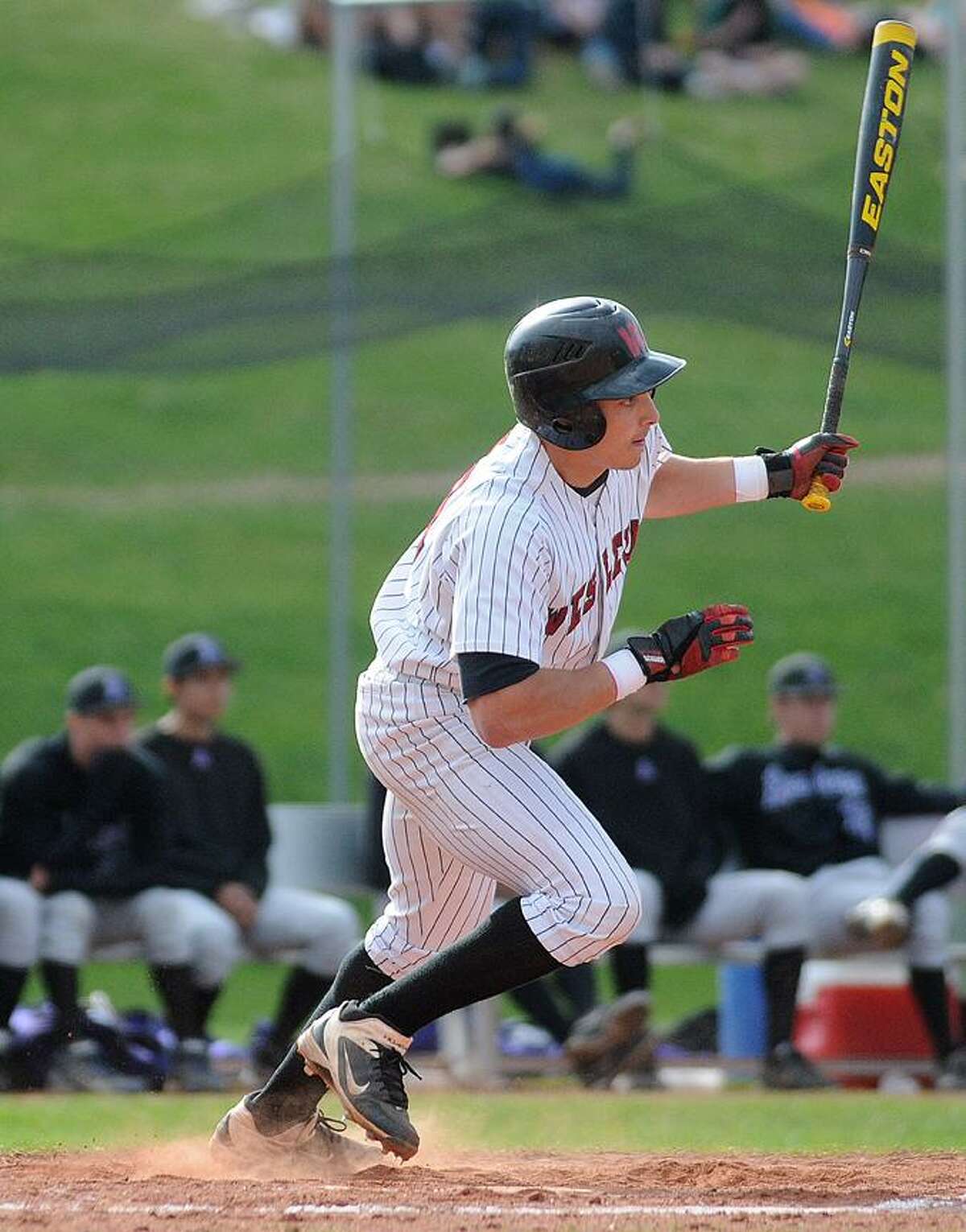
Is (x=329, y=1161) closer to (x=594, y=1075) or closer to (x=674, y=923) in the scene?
(x=594, y=1075)

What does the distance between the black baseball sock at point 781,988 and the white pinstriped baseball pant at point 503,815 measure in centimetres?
314

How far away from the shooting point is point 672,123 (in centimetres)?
A: 2120

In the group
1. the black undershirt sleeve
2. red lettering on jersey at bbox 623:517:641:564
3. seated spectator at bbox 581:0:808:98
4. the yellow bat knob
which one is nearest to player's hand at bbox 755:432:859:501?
the yellow bat knob

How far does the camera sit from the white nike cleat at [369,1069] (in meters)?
4.14

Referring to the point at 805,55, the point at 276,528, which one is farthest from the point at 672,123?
the point at 276,528

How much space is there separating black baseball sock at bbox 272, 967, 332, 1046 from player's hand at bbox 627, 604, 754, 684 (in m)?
3.59

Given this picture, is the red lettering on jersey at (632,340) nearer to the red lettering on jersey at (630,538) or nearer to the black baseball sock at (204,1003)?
the red lettering on jersey at (630,538)

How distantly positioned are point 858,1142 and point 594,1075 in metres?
1.69

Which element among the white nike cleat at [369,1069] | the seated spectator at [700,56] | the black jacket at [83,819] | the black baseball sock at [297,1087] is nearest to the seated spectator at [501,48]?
the seated spectator at [700,56]

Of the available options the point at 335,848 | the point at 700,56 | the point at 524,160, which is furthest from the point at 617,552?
the point at 700,56

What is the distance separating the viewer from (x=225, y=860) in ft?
24.8

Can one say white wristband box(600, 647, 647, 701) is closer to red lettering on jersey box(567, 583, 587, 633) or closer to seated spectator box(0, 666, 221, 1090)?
red lettering on jersey box(567, 583, 587, 633)

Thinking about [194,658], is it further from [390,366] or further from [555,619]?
[390,366]

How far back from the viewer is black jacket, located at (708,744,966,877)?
25.3ft
